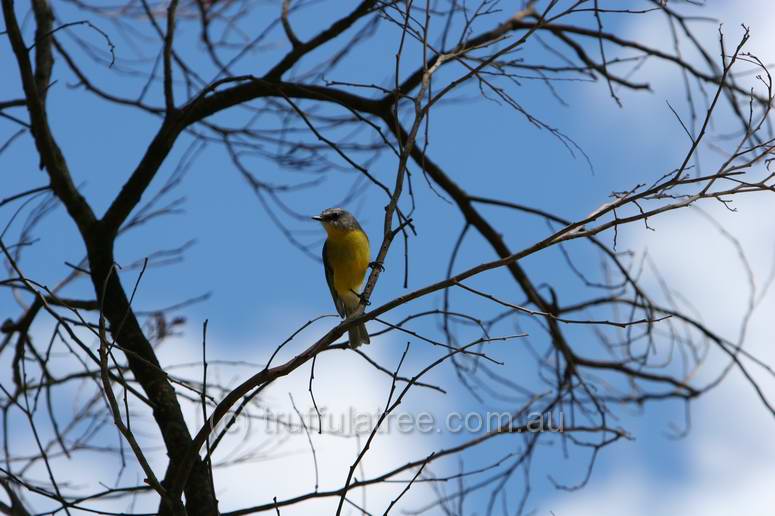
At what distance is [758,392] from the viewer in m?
4.44

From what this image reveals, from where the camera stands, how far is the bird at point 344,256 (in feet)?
18.3

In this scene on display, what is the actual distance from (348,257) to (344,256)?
0.05 metres

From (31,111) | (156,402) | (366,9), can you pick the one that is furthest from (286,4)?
(156,402)

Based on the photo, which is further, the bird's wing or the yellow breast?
the bird's wing

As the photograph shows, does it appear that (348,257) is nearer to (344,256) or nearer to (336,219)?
(344,256)

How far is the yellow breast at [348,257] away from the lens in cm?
557

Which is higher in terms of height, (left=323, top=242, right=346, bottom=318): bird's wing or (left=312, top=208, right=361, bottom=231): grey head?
(left=312, top=208, right=361, bottom=231): grey head

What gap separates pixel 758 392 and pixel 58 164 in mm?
3881

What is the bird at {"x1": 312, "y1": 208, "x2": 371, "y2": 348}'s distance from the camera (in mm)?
5582

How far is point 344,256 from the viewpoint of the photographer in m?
5.62

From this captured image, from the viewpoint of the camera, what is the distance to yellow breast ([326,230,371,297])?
5574 millimetres

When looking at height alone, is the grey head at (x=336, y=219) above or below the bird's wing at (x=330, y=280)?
above

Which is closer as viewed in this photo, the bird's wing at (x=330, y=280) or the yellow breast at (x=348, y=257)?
the yellow breast at (x=348, y=257)

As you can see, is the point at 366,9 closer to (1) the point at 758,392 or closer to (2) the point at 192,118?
(2) the point at 192,118
